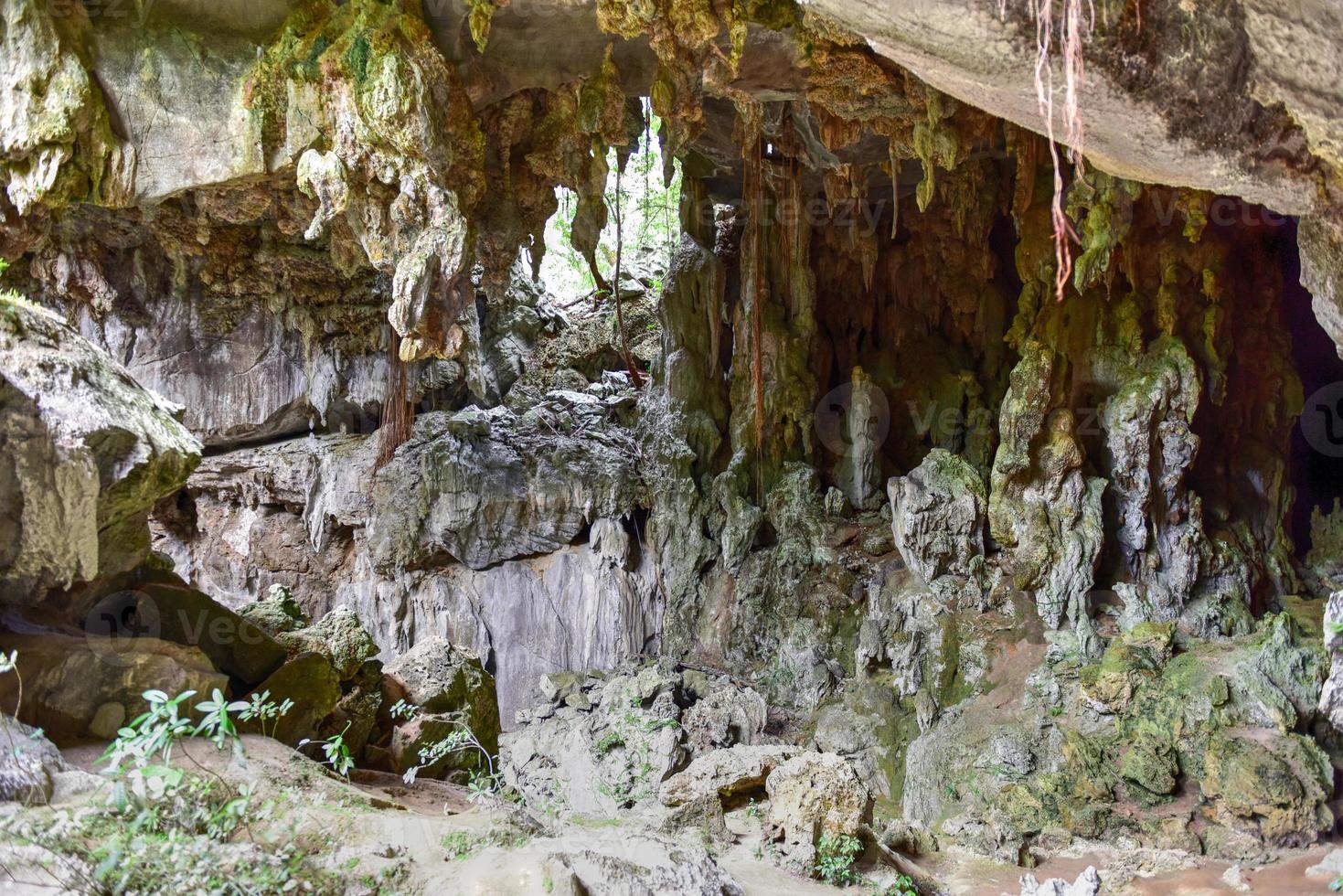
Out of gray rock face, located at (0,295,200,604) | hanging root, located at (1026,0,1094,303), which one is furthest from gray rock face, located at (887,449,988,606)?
gray rock face, located at (0,295,200,604)

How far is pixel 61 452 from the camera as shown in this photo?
4.57m

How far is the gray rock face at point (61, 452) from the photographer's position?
448 centimetres

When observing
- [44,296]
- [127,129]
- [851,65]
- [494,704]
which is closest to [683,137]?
[851,65]

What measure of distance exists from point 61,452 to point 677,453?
731 centimetres

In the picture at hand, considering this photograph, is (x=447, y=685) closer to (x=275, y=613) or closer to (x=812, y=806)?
(x=275, y=613)

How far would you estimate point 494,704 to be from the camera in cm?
798

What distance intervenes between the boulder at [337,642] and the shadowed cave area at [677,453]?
3cm

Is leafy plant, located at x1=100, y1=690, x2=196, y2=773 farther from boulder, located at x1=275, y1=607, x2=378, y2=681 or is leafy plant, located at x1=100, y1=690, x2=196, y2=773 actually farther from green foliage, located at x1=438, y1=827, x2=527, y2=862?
boulder, located at x1=275, y1=607, x2=378, y2=681

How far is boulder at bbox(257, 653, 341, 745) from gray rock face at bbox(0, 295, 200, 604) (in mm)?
1290

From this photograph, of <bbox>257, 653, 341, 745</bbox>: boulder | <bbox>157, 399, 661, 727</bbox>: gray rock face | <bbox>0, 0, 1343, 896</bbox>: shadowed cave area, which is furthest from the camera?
<bbox>157, 399, 661, 727</bbox>: gray rock face

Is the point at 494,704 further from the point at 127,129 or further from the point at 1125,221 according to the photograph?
the point at 1125,221

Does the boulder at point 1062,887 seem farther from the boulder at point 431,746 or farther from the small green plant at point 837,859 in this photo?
the boulder at point 431,746

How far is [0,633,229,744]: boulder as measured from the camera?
4.68 meters

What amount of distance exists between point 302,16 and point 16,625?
12.8 ft
